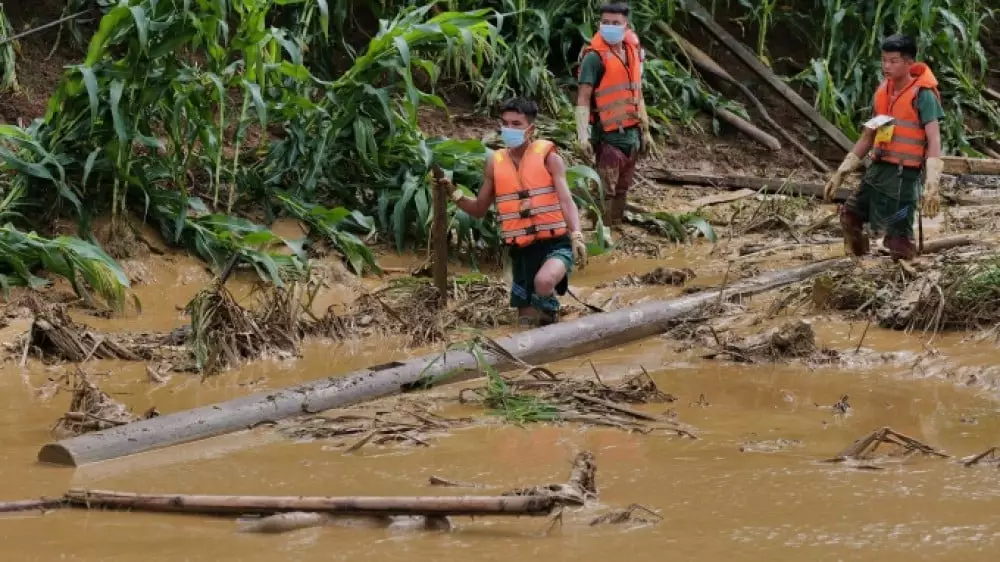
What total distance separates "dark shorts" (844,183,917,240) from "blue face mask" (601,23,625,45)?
7.35 feet

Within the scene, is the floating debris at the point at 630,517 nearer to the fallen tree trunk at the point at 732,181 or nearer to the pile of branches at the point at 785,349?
the pile of branches at the point at 785,349

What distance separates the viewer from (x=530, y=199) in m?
7.20

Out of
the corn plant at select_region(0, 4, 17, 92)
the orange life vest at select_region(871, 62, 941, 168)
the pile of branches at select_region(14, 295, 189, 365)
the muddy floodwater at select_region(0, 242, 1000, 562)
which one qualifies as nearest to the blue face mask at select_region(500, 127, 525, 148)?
the muddy floodwater at select_region(0, 242, 1000, 562)

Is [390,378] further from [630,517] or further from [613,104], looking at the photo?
[613,104]

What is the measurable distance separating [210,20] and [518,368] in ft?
9.15

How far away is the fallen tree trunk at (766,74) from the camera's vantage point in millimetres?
11930

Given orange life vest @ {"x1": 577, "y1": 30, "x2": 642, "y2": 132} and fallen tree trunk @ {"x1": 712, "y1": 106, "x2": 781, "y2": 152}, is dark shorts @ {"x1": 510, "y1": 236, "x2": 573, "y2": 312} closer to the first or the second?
orange life vest @ {"x1": 577, "y1": 30, "x2": 642, "y2": 132}

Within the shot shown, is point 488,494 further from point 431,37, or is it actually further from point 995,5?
point 995,5

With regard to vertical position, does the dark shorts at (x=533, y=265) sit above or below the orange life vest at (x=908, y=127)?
below

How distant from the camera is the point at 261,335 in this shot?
21.9ft

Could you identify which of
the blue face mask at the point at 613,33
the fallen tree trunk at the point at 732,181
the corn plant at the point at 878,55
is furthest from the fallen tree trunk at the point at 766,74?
the blue face mask at the point at 613,33

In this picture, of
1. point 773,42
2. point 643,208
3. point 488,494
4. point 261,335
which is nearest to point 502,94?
point 643,208

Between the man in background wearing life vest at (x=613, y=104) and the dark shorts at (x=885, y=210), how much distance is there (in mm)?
2070

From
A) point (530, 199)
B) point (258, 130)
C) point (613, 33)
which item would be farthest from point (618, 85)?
point (530, 199)
